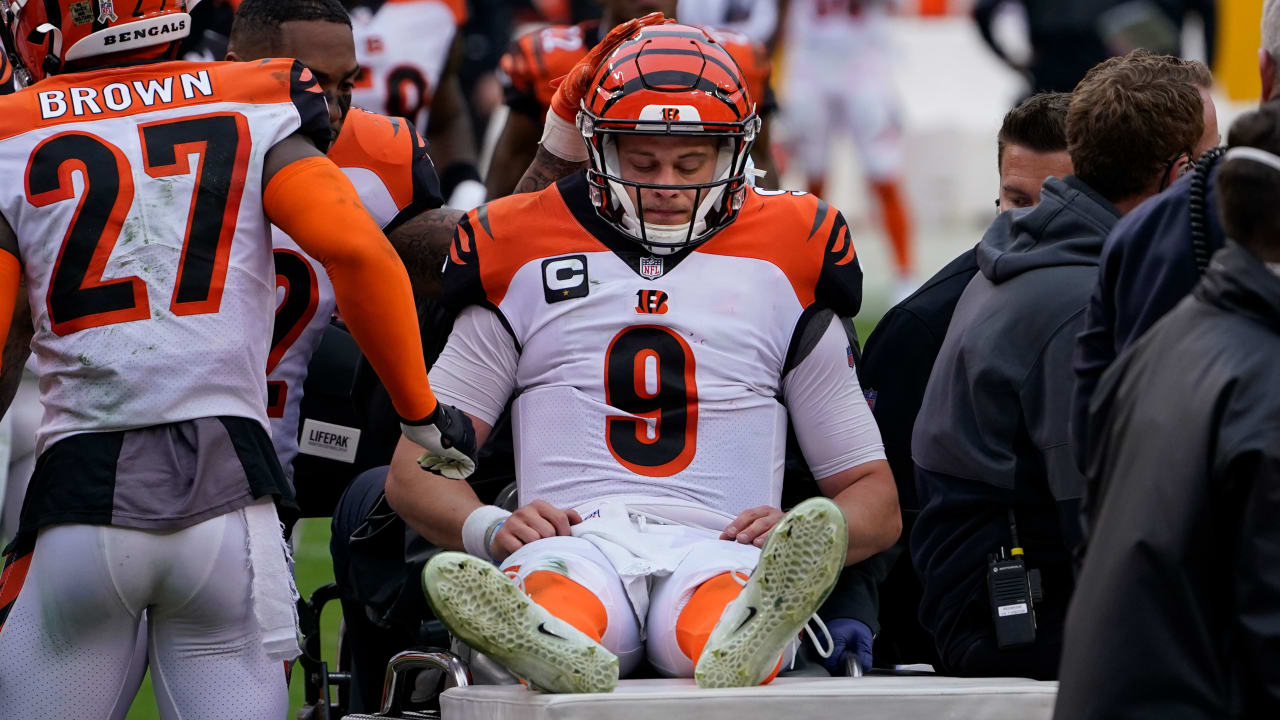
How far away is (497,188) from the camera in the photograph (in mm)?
5535

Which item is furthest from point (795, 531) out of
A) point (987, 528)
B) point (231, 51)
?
point (231, 51)

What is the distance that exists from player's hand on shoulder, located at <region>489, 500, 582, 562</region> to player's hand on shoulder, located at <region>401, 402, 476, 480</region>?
0.15 meters

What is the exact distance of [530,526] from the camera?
3.07 meters

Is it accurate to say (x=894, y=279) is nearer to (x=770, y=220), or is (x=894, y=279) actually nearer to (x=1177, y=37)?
(x=1177, y=37)

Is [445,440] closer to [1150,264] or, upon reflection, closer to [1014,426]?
[1014,426]

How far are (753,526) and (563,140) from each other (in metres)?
1.02

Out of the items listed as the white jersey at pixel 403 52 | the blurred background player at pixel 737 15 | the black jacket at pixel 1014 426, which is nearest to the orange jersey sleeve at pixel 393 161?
the black jacket at pixel 1014 426

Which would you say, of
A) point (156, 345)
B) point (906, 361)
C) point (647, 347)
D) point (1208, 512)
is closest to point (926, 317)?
point (906, 361)

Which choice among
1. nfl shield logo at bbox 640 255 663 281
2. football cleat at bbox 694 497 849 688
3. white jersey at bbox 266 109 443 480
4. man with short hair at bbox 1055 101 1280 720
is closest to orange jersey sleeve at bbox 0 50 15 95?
white jersey at bbox 266 109 443 480

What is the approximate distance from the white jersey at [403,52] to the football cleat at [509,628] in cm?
383

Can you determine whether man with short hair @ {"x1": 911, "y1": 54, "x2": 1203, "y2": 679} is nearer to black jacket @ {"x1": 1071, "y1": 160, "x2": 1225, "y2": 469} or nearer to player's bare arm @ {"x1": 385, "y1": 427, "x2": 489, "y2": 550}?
black jacket @ {"x1": 1071, "y1": 160, "x2": 1225, "y2": 469}

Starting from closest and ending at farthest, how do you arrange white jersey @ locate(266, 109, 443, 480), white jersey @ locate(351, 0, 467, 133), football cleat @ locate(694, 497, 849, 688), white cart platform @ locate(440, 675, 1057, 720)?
white cart platform @ locate(440, 675, 1057, 720), football cleat @ locate(694, 497, 849, 688), white jersey @ locate(266, 109, 443, 480), white jersey @ locate(351, 0, 467, 133)

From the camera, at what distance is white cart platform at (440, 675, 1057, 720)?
101 inches

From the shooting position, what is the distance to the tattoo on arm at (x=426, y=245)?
12.1 feet
